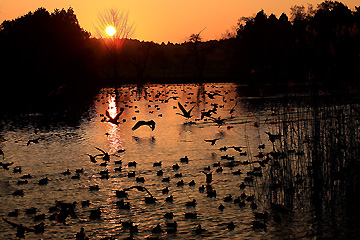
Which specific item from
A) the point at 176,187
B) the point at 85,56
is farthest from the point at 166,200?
the point at 85,56

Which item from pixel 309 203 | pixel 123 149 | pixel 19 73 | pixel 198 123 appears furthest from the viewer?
pixel 19 73

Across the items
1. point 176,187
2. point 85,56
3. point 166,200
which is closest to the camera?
point 166,200

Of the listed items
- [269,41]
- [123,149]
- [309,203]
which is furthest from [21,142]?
[269,41]

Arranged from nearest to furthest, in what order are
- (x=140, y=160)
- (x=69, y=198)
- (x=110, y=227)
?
(x=110, y=227)
(x=69, y=198)
(x=140, y=160)

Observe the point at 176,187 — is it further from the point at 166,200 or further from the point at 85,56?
the point at 85,56

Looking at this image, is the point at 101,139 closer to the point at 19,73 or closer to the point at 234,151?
the point at 234,151

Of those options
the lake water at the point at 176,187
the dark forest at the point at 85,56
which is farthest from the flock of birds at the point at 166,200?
the dark forest at the point at 85,56

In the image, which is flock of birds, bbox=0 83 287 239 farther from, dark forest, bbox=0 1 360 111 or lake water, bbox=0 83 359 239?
dark forest, bbox=0 1 360 111

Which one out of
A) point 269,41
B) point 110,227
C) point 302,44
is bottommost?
point 110,227

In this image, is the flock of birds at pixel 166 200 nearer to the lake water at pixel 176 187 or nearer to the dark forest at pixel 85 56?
the lake water at pixel 176 187

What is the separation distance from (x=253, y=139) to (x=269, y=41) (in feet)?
305

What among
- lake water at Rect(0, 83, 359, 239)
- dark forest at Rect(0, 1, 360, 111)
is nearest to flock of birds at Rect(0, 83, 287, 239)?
lake water at Rect(0, 83, 359, 239)

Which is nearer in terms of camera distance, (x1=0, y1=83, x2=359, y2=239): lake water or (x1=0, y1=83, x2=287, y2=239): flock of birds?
(x1=0, y1=83, x2=287, y2=239): flock of birds

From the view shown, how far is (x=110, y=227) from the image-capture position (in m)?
11.3
